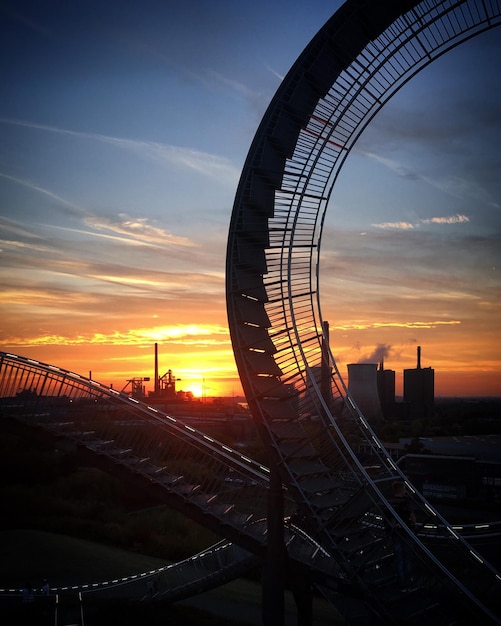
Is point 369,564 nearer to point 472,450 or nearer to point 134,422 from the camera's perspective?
point 134,422

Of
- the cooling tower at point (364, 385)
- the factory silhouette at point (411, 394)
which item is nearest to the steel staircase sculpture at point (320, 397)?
the cooling tower at point (364, 385)

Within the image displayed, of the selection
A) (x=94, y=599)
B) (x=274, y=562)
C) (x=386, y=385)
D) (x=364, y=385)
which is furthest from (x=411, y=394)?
(x=274, y=562)

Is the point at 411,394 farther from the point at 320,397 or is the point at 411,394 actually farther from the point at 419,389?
the point at 320,397

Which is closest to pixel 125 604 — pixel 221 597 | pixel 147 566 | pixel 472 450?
pixel 221 597

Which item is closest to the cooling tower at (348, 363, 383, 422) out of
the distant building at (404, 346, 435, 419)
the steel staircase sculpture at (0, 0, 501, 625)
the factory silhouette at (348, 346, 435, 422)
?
the factory silhouette at (348, 346, 435, 422)

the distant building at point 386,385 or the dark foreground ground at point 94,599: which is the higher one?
the distant building at point 386,385

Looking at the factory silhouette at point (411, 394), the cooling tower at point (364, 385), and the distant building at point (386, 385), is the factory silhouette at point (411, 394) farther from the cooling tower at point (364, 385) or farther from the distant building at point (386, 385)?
the cooling tower at point (364, 385)
